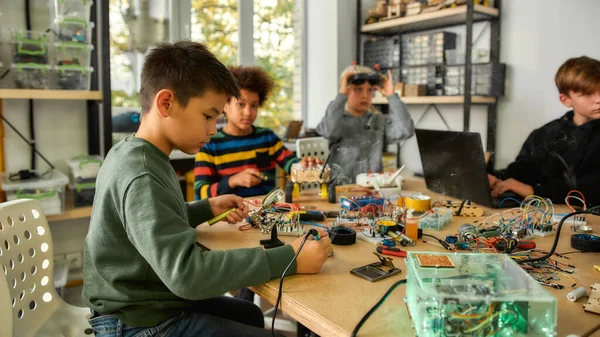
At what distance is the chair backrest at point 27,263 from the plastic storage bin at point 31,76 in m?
1.30

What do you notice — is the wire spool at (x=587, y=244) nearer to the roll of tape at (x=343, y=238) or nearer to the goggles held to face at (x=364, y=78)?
the roll of tape at (x=343, y=238)

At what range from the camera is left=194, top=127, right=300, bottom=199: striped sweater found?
2117 millimetres

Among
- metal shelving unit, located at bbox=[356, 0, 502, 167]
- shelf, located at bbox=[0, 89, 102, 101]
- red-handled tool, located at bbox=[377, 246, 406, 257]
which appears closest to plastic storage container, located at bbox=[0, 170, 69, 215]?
shelf, located at bbox=[0, 89, 102, 101]

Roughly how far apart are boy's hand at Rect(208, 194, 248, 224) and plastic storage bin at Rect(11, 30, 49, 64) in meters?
1.53

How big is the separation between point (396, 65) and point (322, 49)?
0.67m

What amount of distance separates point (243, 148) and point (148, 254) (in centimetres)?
137

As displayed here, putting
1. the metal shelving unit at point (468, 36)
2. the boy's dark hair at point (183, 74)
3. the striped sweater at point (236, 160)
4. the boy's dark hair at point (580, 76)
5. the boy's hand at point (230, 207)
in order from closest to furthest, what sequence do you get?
the boy's dark hair at point (183, 74)
the boy's hand at point (230, 207)
the boy's dark hair at point (580, 76)
the striped sweater at point (236, 160)
the metal shelving unit at point (468, 36)

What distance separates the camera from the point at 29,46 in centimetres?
239

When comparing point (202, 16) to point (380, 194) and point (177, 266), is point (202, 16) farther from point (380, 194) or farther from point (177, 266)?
point (177, 266)

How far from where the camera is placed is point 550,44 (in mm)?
2738

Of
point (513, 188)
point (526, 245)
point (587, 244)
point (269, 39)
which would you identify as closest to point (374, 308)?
point (526, 245)

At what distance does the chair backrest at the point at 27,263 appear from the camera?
126cm

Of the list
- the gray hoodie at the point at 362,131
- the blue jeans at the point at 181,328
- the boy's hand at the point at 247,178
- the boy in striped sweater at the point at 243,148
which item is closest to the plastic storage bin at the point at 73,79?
the boy in striped sweater at the point at 243,148

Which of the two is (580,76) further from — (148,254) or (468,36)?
(148,254)
